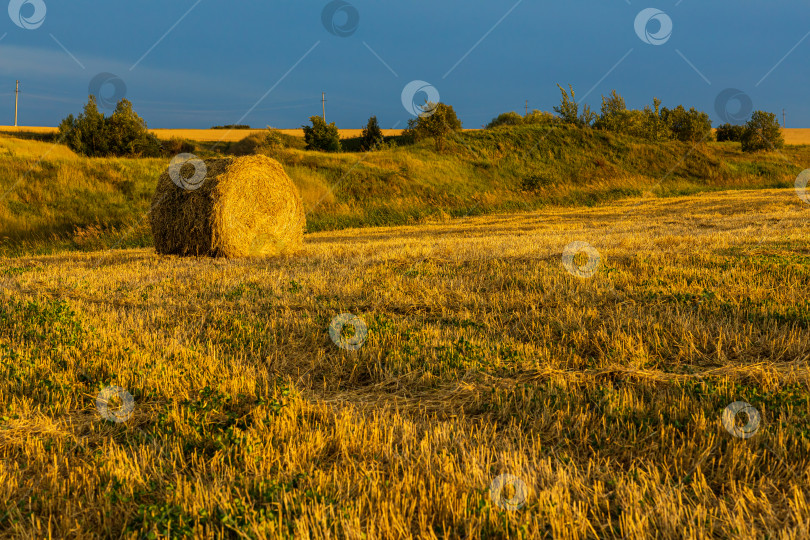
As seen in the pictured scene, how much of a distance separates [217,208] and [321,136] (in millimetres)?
38570

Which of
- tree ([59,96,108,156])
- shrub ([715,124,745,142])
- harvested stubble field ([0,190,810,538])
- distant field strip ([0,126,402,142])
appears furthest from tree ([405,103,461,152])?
shrub ([715,124,745,142])

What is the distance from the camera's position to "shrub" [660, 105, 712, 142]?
222ft

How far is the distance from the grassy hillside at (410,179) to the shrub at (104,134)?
198 inches

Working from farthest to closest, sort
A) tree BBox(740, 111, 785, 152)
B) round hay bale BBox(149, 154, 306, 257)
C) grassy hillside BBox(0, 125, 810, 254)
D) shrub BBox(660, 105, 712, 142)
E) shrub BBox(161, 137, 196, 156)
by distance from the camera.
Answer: shrub BBox(660, 105, 712, 142)
tree BBox(740, 111, 785, 152)
shrub BBox(161, 137, 196, 156)
grassy hillside BBox(0, 125, 810, 254)
round hay bale BBox(149, 154, 306, 257)

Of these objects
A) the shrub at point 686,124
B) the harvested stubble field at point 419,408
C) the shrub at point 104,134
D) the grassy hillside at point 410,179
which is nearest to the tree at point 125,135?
the shrub at point 104,134

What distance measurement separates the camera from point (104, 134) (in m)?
41.1

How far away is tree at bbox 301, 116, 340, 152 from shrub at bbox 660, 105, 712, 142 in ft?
130

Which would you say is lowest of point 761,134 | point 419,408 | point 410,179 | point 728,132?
point 419,408

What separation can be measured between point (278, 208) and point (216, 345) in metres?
9.92

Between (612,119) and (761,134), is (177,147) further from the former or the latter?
(761,134)

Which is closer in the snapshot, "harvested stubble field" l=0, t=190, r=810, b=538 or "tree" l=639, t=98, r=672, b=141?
"harvested stubble field" l=0, t=190, r=810, b=538

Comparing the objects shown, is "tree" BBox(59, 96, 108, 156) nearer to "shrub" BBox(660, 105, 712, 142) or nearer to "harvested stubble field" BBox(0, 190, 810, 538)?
"harvested stubble field" BBox(0, 190, 810, 538)

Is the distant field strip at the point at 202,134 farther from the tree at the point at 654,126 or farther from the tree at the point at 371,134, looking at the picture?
the tree at the point at 654,126

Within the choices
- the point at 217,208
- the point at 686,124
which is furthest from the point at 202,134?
the point at 217,208
